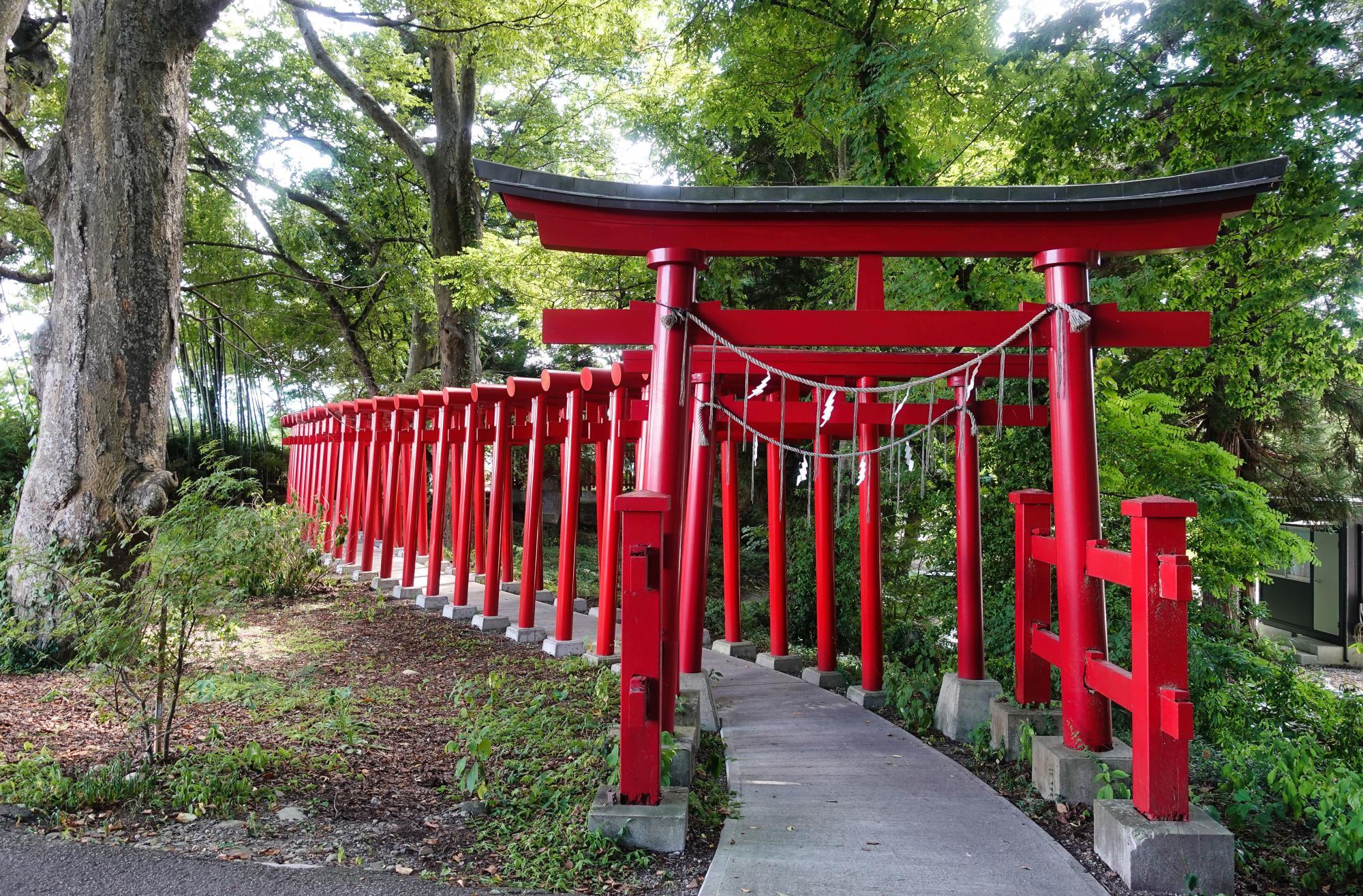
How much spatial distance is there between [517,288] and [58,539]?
7.54 metres

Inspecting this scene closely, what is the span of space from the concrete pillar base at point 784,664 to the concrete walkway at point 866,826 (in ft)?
5.70

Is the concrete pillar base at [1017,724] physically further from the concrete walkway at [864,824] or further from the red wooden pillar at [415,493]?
the red wooden pillar at [415,493]

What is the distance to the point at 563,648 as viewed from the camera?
290 inches

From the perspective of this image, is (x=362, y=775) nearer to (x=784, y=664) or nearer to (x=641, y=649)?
(x=641, y=649)

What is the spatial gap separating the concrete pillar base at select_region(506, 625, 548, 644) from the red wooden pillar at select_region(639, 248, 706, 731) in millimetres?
3448

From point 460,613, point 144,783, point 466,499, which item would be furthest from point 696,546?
point 460,613

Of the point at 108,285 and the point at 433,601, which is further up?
the point at 108,285

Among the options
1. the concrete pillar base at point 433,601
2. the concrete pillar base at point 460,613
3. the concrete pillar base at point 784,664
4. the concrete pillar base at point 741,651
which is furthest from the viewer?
the concrete pillar base at point 433,601

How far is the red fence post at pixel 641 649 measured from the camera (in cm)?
386

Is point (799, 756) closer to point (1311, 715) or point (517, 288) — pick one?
point (1311, 715)

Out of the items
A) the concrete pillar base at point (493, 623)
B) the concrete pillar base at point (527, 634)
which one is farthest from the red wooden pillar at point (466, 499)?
the concrete pillar base at point (527, 634)

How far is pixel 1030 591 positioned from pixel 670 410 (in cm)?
252

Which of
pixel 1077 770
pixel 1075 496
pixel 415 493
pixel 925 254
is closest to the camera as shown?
pixel 1077 770

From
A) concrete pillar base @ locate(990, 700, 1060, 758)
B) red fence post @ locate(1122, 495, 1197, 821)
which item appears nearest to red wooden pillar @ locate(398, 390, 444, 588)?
concrete pillar base @ locate(990, 700, 1060, 758)
